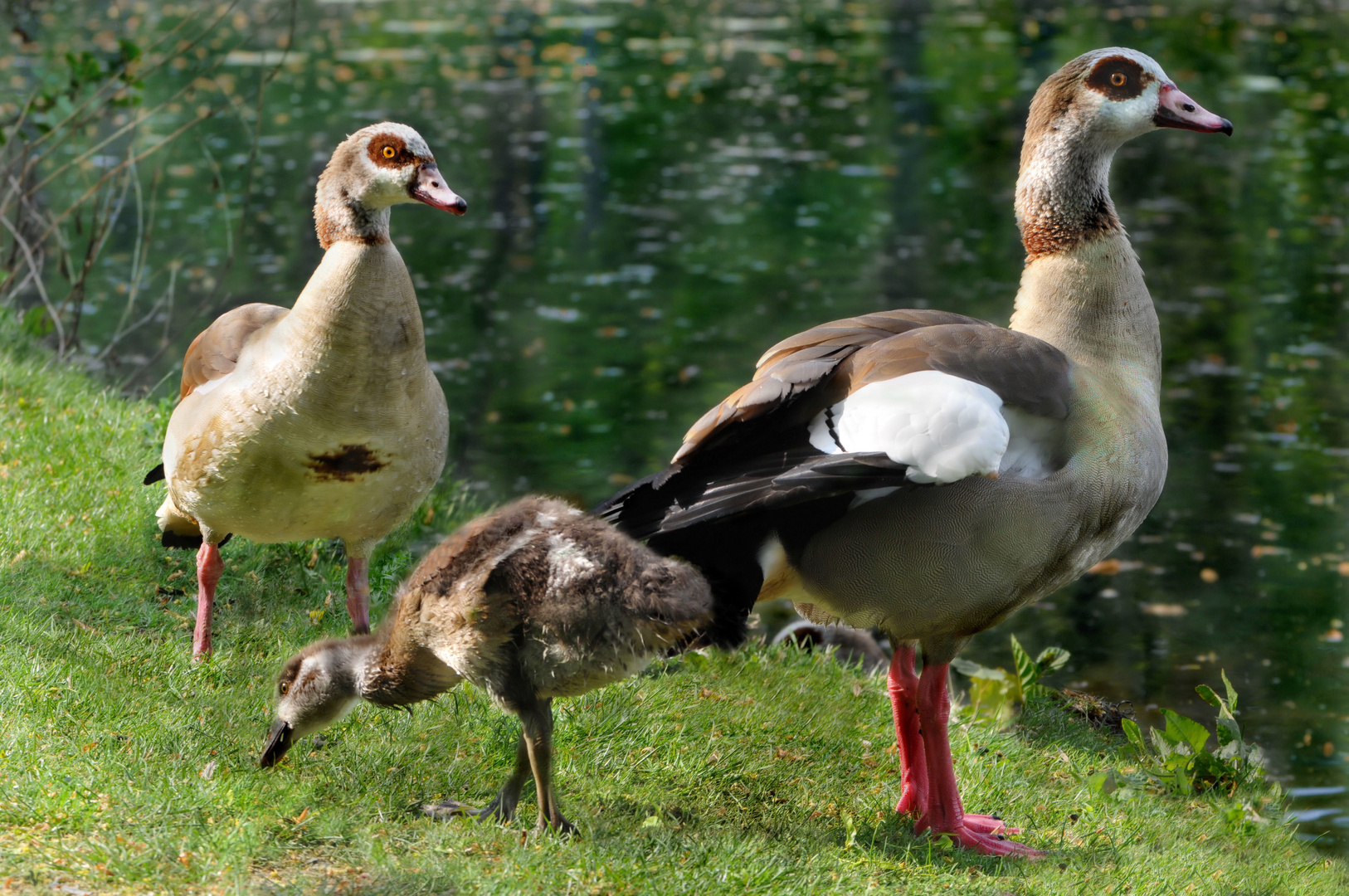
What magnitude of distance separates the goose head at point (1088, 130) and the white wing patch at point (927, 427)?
117 cm

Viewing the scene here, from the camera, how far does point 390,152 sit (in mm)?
4742

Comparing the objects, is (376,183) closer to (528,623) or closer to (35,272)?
(528,623)

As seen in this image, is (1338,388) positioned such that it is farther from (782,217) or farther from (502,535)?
(502,535)

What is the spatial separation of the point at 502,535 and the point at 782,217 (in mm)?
12077

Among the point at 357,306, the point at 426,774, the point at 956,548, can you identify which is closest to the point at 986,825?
the point at 956,548

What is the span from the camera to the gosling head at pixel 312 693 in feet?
14.1

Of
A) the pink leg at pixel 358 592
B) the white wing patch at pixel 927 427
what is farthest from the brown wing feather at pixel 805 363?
the pink leg at pixel 358 592

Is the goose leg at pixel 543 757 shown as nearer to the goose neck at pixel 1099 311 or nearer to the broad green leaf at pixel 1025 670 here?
the goose neck at pixel 1099 311

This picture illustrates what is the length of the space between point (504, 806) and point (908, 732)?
150 cm

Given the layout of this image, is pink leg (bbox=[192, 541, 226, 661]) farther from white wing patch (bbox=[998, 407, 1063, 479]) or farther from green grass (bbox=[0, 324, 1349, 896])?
white wing patch (bbox=[998, 407, 1063, 479])

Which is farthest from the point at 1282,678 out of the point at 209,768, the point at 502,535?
the point at 209,768

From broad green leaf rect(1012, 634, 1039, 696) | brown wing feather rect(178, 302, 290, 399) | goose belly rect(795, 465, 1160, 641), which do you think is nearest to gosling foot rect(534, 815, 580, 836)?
goose belly rect(795, 465, 1160, 641)

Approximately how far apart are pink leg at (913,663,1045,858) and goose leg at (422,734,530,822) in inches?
54.7

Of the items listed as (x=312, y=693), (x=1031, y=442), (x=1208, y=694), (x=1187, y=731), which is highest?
(x=1031, y=442)
